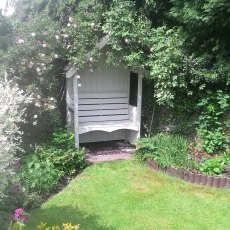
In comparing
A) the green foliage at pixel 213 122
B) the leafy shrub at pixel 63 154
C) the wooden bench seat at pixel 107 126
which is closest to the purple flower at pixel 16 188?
the leafy shrub at pixel 63 154

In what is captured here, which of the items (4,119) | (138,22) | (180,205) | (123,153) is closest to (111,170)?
(123,153)

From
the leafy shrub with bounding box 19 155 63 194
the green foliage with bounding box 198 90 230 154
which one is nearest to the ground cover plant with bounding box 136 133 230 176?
the green foliage with bounding box 198 90 230 154

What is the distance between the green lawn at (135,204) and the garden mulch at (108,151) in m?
0.97

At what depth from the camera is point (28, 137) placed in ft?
25.3

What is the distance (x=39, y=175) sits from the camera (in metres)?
6.05

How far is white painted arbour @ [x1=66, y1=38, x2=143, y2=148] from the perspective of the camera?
8.45 metres

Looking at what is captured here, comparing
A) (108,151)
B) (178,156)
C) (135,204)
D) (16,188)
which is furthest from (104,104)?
(16,188)

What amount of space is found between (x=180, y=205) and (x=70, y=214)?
6.29 feet

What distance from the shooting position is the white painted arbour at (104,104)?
27.7 feet

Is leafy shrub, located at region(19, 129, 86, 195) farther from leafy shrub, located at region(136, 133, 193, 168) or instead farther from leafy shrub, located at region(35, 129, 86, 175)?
leafy shrub, located at region(136, 133, 193, 168)

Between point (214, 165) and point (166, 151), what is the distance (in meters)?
1.08

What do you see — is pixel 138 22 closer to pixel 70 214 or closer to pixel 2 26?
pixel 2 26

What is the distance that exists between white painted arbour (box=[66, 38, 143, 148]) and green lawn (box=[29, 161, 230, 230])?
5.73 feet

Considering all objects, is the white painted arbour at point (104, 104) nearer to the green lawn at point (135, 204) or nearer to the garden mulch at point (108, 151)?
the garden mulch at point (108, 151)
